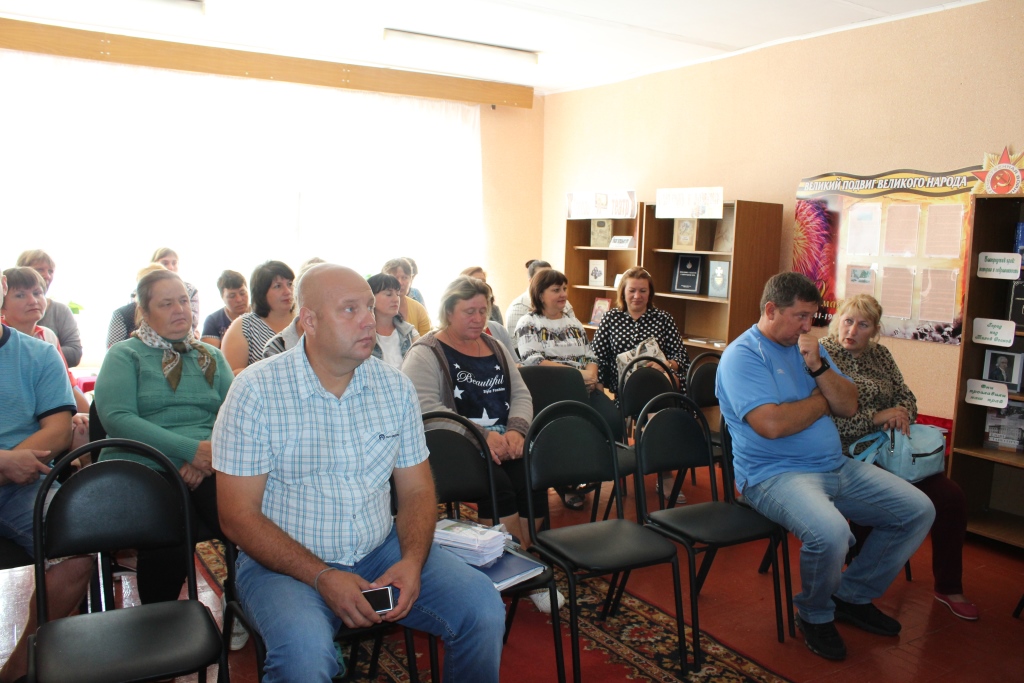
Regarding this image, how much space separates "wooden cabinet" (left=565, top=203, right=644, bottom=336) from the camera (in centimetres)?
704

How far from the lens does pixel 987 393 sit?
3.78 m

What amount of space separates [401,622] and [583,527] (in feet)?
2.82

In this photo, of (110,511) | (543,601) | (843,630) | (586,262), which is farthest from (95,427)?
(586,262)

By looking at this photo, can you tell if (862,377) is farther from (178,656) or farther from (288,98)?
(288,98)

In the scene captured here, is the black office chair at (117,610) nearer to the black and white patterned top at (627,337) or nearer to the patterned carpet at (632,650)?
the patterned carpet at (632,650)

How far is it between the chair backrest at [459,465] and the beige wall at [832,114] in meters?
3.34

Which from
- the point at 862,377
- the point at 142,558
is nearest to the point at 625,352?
the point at 862,377

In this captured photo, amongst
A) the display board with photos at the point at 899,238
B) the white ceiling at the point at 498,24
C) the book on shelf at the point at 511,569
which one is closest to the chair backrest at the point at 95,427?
the book on shelf at the point at 511,569

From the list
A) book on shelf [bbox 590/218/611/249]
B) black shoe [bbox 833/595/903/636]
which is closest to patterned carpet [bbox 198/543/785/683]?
black shoe [bbox 833/595/903/636]

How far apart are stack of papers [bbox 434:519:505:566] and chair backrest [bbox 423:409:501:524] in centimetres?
32

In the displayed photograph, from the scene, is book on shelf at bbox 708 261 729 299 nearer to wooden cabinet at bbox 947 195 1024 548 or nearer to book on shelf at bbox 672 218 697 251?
book on shelf at bbox 672 218 697 251

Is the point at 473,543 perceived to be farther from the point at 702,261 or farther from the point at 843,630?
the point at 702,261

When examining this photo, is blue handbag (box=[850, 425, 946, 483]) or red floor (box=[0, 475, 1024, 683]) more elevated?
blue handbag (box=[850, 425, 946, 483])

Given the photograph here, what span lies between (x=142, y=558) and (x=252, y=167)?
4.92 metres
